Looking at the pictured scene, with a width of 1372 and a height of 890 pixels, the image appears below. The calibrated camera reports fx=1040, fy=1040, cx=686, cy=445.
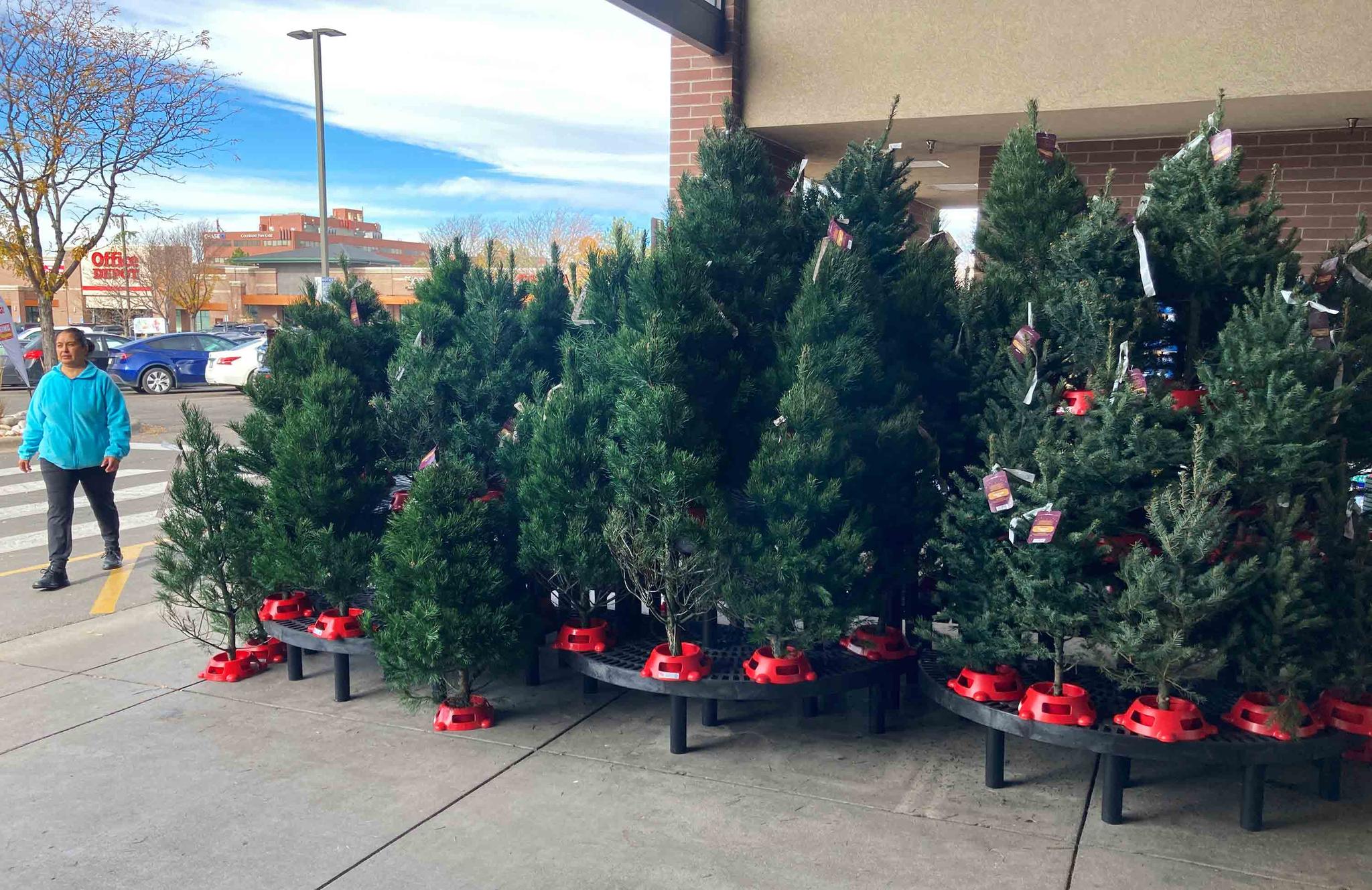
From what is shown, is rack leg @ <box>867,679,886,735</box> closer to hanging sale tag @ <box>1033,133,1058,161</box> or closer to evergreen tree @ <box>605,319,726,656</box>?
evergreen tree @ <box>605,319,726,656</box>

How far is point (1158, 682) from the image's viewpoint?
3486mm

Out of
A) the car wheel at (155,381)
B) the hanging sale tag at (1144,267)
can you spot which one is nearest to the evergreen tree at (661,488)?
the hanging sale tag at (1144,267)

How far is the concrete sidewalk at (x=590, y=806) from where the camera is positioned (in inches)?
129

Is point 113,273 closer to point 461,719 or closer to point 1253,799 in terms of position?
point 461,719

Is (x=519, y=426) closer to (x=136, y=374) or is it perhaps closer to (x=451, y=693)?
(x=451, y=693)

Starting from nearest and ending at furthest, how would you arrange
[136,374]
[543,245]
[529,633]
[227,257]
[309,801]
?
[309,801] < [529,633] < [136,374] < [543,245] < [227,257]

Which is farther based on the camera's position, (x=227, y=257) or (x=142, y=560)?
(x=227, y=257)

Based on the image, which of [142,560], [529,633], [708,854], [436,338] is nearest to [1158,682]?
[708,854]

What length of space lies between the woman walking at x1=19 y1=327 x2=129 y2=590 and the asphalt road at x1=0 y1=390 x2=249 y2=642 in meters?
0.32

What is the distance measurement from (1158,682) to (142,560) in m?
7.57

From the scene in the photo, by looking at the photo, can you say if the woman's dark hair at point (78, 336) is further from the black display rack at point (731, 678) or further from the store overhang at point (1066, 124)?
the store overhang at point (1066, 124)

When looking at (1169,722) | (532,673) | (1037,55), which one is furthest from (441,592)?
(1037,55)

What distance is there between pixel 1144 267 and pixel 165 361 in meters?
26.6

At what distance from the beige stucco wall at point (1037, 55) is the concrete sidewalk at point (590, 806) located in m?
5.02
